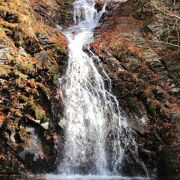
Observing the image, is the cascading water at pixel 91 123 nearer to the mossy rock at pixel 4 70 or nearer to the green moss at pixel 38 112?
the green moss at pixel 38 112

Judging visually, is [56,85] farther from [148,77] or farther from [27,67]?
[148,77]

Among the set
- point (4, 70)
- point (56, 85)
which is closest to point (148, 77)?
point (56, 85)

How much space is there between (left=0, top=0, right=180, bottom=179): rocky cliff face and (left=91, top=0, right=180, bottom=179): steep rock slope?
0.03 m

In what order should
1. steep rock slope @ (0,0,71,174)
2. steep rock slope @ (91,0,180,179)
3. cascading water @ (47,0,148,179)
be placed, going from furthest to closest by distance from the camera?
steep rock slope @ (91,0,180,179), cascading water @ (47,0,148,179), steep rock slope @ (0,0,71,174)

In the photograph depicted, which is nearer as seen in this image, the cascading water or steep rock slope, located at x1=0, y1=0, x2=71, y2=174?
steep rock slope, located at x1=0, y1=0, x2=71, y2=174

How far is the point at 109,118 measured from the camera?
13.1 m

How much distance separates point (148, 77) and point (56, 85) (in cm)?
421

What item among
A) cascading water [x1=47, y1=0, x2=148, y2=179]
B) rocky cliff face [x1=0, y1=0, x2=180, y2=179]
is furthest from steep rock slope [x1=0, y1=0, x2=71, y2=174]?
cascading water [x1=47, y1=0, x2=148, y2=179]

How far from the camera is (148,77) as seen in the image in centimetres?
1487

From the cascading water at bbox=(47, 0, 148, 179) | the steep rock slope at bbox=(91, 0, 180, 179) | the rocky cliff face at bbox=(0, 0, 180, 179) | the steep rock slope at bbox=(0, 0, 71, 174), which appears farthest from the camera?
the steep rock slope at bbox=(91, 0, 180, 179)

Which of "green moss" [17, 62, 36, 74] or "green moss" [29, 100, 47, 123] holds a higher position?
"green moss" [17, 62, 36, 74]

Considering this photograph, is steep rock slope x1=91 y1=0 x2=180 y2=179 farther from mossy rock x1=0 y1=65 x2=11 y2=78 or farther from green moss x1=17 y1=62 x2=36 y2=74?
mossy rock x1=0 y1=65 x2=11 y2=78

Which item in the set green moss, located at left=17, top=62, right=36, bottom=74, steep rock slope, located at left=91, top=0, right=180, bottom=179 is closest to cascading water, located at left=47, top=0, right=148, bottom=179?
steep rock slope, located at left=91, top=0, right=180, bottom=179

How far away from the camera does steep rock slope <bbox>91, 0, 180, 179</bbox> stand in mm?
12445
